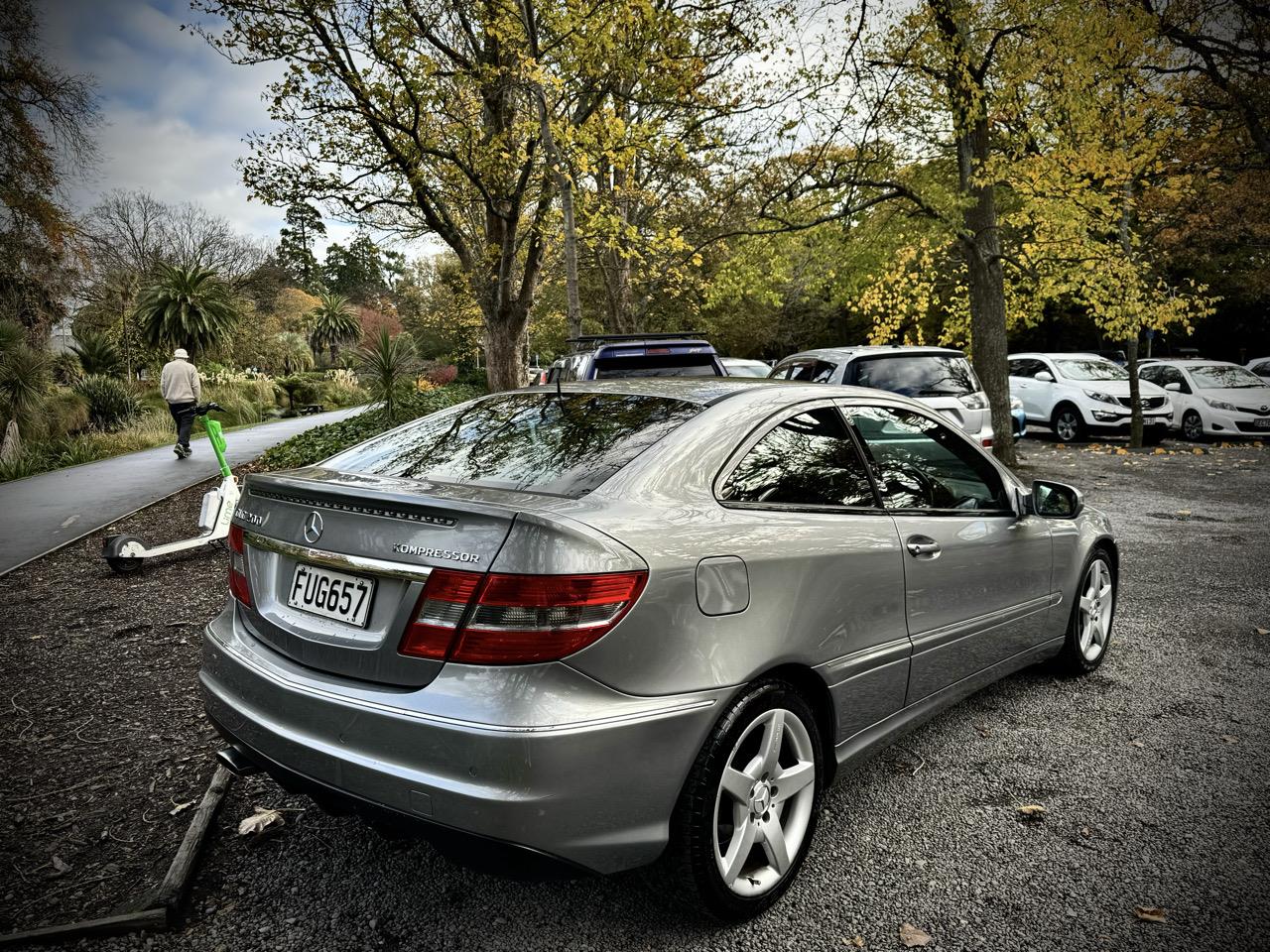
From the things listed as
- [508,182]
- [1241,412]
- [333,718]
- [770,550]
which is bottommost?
[1241,412]

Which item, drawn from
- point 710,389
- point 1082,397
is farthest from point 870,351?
point 1082,397

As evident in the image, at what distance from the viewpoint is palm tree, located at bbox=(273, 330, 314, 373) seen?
4047 cm

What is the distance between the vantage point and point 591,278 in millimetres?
35281

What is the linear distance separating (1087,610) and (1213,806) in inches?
56.2

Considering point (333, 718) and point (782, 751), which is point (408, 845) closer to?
point (333, 718)

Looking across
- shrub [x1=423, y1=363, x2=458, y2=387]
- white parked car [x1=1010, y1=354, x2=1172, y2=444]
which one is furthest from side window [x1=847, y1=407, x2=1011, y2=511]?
shrub [x1=423, y1=363, x2=458, y2=387]

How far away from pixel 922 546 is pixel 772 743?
1.00 meters

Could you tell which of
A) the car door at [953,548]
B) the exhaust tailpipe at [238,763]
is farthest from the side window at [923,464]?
the exhaust tailpipe at [238,763]

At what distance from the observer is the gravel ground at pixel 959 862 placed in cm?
234

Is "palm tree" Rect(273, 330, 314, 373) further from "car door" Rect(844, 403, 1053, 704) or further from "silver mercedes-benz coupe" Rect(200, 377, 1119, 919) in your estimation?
"car door" Rect(844, 403, 1053, 704)

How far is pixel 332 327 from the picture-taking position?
54906mm

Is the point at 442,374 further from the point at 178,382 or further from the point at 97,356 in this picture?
the point at 178,382

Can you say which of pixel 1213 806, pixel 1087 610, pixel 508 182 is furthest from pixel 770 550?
pixel 508 182

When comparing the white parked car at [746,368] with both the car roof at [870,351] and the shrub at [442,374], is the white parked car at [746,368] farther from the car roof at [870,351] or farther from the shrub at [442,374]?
the shrub at [442,374]
